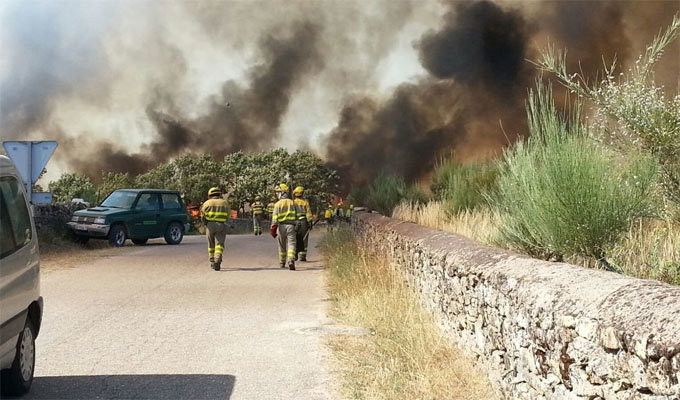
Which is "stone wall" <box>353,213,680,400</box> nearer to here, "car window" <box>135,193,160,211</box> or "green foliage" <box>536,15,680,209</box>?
"green foliage" <box>536,15,680,209</box>

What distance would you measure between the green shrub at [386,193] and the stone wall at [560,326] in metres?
15.3

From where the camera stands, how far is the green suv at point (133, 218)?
83.5 ft

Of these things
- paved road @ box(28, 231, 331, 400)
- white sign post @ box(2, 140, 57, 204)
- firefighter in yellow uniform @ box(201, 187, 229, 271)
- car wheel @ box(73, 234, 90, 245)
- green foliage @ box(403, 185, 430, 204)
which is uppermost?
white sign post @ box(2, 140, 57, 204)

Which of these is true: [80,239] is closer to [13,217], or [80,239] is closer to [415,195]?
[415,195]

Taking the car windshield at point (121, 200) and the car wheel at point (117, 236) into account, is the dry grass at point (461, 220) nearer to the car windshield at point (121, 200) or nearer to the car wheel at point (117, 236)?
the car wheel at point (117, 236)

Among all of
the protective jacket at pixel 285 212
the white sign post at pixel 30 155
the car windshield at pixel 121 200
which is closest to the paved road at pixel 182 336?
the protective jacket at pixel 285 212

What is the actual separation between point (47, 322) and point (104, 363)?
9.35 feet

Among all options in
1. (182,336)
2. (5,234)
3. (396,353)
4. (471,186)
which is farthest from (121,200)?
(5,234)

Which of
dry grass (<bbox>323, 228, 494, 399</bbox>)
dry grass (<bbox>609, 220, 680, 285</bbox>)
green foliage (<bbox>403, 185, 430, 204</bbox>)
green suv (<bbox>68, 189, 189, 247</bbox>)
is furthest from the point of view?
green suv (<bbox>68, 189, 189, 247</bbox>)

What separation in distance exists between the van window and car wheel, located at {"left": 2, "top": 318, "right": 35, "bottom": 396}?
A: 626 mm

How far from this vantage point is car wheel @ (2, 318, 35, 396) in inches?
251

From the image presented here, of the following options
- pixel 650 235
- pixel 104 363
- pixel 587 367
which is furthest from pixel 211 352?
pixel 587 367

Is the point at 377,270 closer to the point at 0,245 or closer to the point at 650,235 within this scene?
the point at 650,235

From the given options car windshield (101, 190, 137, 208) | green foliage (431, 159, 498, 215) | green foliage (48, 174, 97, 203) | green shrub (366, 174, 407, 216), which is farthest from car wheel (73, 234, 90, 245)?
green foliage (48, 174, 97, 203)
